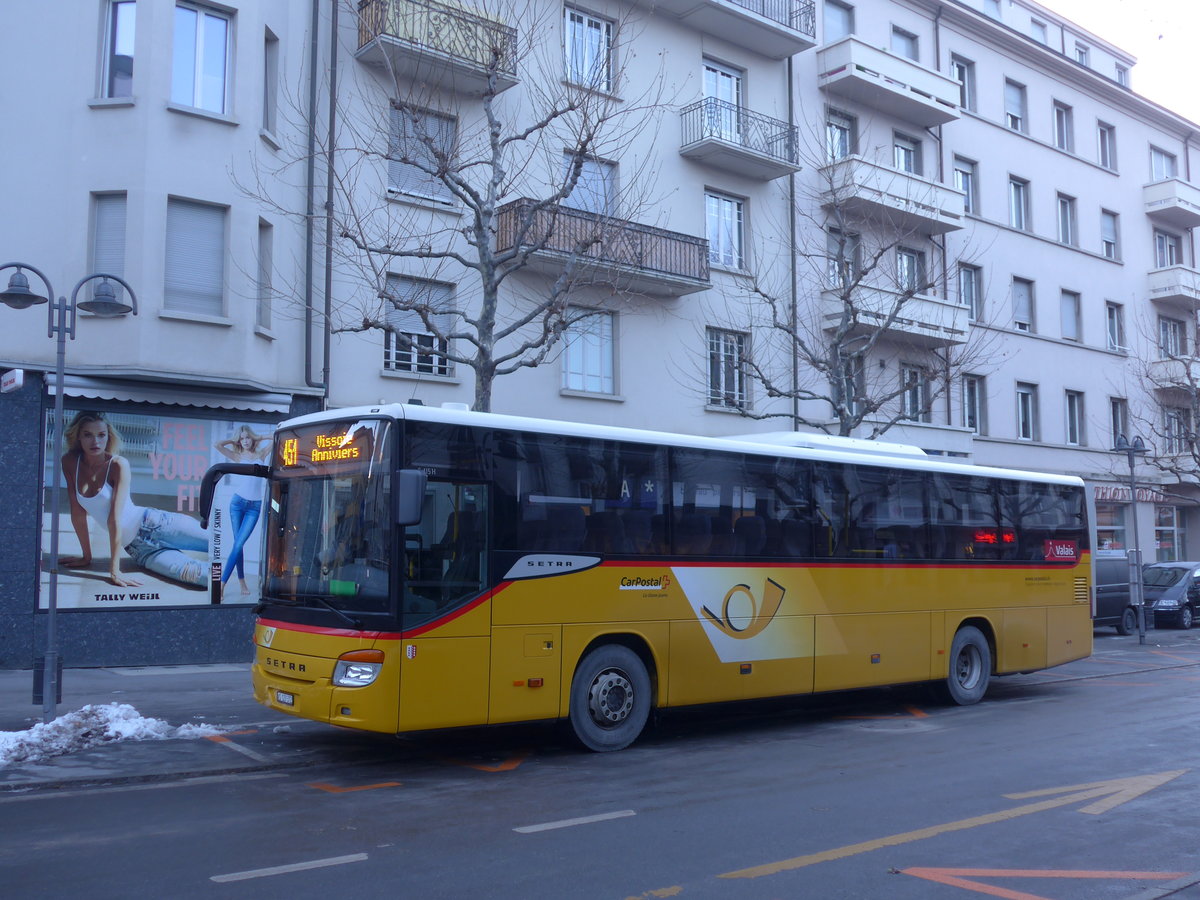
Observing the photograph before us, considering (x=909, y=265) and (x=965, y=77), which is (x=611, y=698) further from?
(x=965, y=77)

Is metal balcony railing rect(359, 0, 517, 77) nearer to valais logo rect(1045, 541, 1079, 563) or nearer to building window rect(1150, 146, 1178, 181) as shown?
valais logo rect(1045, 541, 1079, 563)

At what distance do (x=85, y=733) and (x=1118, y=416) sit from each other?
34008 millimetres

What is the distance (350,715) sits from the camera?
882cm

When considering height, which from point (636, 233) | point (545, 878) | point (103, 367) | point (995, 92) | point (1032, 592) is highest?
point (995, 92)

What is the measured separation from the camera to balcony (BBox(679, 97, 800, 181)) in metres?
23.2

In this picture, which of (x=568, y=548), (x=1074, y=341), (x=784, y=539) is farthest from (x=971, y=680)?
(x=1074, y=341)

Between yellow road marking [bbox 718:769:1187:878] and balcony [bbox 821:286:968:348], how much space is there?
15828 millimetres

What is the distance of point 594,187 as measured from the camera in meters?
21.8

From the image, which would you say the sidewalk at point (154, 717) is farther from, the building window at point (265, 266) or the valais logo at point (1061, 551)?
the valais logo at point (1061, 551)

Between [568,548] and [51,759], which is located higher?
[568,548]

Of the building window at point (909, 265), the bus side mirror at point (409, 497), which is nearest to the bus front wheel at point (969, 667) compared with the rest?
the bus side mirror at point (409, 497)

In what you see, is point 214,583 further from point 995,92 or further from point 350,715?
point 995,92

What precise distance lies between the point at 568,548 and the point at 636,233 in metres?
11.7

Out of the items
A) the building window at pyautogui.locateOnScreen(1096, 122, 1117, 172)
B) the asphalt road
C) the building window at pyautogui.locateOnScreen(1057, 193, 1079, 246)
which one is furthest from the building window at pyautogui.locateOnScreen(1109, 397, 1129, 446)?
the asphalt road
